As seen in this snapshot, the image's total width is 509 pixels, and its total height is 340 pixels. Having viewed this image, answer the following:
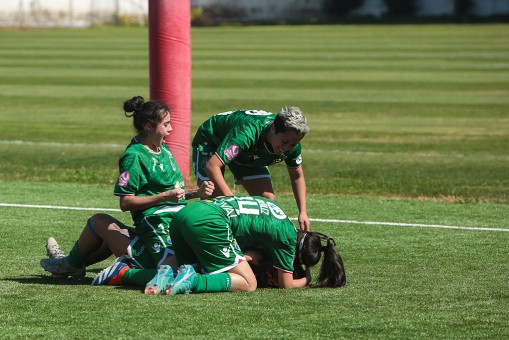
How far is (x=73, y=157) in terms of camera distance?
53.0 ft

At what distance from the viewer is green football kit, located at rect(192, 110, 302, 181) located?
25.2 feet

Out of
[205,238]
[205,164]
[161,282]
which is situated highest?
[205,164]

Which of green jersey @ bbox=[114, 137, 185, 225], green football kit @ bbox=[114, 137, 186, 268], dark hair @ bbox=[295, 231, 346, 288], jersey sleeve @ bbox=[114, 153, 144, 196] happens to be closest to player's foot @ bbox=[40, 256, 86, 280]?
green football kit @ bbox=[114, 137, 186, 268]

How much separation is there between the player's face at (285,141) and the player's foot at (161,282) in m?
1.18

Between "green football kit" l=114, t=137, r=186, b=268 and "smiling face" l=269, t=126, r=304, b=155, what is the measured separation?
0.70 m

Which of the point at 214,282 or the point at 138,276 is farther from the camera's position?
the point at 138,276

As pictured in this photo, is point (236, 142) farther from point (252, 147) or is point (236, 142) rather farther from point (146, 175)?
point (146, 175)

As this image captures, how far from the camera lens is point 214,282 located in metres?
7.06

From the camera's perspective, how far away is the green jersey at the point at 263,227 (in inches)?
281

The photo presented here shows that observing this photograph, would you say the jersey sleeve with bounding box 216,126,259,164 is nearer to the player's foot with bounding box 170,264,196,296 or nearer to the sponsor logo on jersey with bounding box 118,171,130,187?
the sponsor logo on jersey with bounding box 118,171,130,187

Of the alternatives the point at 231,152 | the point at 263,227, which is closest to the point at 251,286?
the point at 263,227

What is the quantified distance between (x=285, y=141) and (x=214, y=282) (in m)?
1.10

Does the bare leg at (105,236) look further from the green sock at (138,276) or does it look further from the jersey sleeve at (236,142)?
the jersey sleeve at (236,142)

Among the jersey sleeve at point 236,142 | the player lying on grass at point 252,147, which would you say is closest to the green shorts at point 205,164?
the player lying on grass at point 252,147
